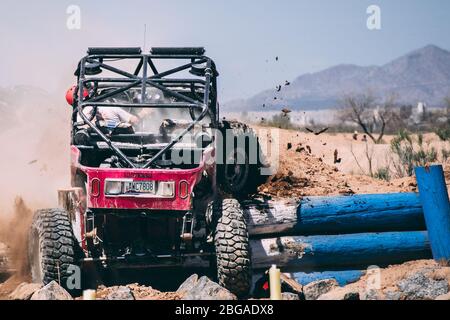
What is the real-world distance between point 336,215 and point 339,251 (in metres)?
0.44

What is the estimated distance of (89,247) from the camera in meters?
7.93

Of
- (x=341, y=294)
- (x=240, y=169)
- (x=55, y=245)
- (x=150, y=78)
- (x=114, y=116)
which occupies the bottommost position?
(x=341, y=294)

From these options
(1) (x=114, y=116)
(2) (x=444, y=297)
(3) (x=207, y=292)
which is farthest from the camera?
(1) (x=114, y=116)

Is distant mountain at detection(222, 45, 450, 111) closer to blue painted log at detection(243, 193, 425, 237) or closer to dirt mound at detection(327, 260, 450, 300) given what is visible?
blue painted log at detection(243, 193, 425, 237)

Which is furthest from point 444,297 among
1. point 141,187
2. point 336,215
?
point 141,187

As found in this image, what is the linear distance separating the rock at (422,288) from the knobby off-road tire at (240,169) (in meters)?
3.00

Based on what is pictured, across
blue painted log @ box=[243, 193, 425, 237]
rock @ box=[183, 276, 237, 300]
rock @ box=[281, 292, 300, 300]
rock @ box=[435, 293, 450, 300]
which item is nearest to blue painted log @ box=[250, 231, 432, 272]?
blue painted log @ box=[243, 193, 425, 237]

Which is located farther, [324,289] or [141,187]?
[324,289]

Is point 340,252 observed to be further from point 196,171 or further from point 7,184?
point 7,184

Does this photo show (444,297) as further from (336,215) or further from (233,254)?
(336,215)

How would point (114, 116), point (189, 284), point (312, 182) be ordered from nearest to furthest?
1. point (189, 284)
2. point (114, 116)
3. point (312, 182)

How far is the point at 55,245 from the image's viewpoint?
25.5 feet

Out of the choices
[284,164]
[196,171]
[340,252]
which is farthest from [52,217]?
[284,164]
